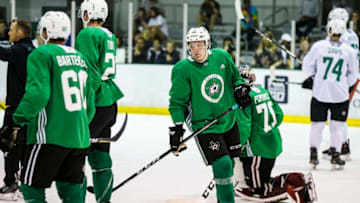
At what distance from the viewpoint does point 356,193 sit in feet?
16.7

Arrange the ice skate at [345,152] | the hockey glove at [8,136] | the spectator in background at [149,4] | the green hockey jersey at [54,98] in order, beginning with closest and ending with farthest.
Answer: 1. the green hockey jersey at [54,98]
2. the hockey glove at [8,136]
3. the ice skate at [345,152]
4. the spectator in background at [149,4]

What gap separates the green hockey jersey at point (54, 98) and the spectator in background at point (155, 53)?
6.49 meters

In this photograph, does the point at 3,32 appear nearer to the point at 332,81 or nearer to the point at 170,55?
the point at 170,55

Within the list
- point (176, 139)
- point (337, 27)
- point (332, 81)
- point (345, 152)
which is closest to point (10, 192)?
point (176, 139)

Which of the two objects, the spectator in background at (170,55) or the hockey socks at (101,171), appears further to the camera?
the spectator in background at (170,55)

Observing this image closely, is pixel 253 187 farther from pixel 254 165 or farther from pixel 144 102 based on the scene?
pixel 144 102

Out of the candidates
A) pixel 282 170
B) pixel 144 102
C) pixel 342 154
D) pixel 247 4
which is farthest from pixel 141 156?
pixel 247 4

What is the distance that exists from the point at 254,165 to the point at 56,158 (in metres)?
1.72

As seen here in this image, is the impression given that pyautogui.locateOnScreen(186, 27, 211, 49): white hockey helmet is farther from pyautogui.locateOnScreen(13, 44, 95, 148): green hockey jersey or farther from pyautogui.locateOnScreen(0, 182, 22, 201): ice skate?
pyautogui.locateOnScreen(0, 182, 22, 201): ice skate

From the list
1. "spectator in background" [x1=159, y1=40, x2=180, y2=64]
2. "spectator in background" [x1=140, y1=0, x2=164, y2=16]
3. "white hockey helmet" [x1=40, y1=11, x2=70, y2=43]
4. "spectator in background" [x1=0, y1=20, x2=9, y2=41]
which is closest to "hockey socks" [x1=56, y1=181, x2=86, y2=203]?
"white hockey helmet" [x1=40, y1=11, x2=70, y2=43]

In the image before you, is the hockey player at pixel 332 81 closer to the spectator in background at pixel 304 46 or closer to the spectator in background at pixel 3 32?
the spectator in background at pixel 304 46

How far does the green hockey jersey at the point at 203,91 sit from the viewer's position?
155 inches

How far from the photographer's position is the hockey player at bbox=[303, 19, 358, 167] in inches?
240

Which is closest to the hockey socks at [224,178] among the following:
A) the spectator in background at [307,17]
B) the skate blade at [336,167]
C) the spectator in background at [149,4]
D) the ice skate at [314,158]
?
the ice skate at [314,158]
